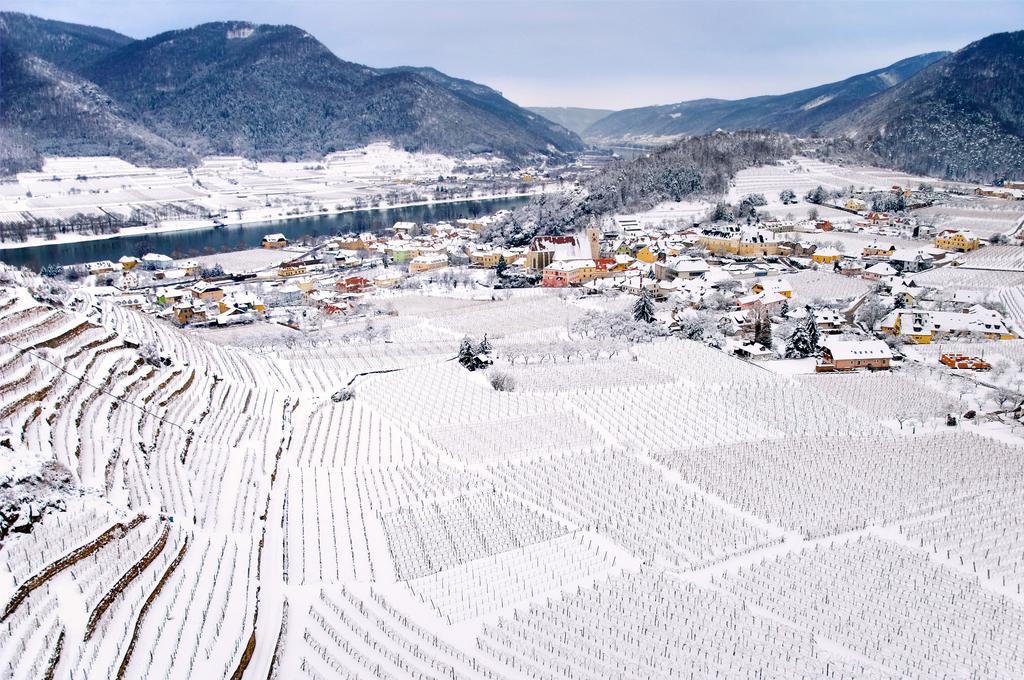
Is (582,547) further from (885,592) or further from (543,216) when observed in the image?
(543,216)

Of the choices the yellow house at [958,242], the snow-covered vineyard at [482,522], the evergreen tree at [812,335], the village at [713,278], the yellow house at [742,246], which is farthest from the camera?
the yellow house at [742,246]

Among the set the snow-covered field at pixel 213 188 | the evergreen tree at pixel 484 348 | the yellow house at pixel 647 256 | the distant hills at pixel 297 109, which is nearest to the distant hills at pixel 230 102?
the distant hills at pixel 297 109

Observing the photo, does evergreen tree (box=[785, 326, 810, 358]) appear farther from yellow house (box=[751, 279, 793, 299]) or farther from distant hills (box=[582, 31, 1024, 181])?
distant hills (box=[582, 31, 1024, 181])

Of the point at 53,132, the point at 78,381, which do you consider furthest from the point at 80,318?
the point at 53,132

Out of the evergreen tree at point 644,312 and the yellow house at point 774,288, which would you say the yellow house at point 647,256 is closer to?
the yellow house at point 774,288

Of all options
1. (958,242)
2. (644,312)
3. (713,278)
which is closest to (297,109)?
(713,278)

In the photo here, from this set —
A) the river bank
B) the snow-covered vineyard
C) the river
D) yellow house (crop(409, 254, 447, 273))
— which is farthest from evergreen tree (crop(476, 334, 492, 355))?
the river bank
